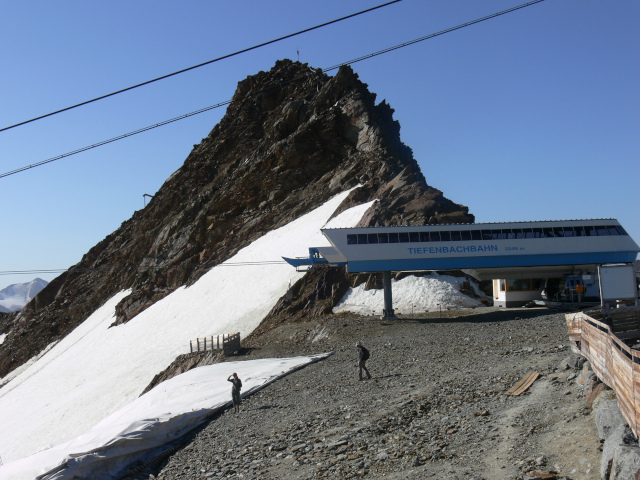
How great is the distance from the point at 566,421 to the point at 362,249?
82.8 feet

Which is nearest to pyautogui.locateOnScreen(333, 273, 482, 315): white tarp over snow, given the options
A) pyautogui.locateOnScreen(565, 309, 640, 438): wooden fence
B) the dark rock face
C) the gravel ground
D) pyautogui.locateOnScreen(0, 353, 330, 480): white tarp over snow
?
the dark rock face

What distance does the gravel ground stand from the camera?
32.7ft

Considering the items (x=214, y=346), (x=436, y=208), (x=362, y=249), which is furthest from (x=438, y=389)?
(x=436, y=208)

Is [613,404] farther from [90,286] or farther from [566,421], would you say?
[90,286]

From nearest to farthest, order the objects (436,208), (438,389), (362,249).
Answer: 1. (438,389)
2. (362,249)
3. (436,208)

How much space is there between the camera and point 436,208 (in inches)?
1731

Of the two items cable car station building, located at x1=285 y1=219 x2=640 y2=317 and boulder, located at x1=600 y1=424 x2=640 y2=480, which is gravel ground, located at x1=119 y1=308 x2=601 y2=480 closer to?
boulder, located at x1=600 y1=424 x2=640 y2=480

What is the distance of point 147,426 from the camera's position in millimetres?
17172

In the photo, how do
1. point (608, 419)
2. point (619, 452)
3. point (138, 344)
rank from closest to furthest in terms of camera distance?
point (619, 452) < point (608, 419) < point (138, 344)

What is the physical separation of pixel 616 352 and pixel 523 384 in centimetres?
566

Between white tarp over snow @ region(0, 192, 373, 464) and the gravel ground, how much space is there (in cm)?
1836

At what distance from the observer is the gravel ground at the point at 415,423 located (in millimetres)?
9969

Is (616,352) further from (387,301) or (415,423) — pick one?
(387,301)

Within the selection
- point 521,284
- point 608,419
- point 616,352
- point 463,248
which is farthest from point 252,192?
point 608,419
